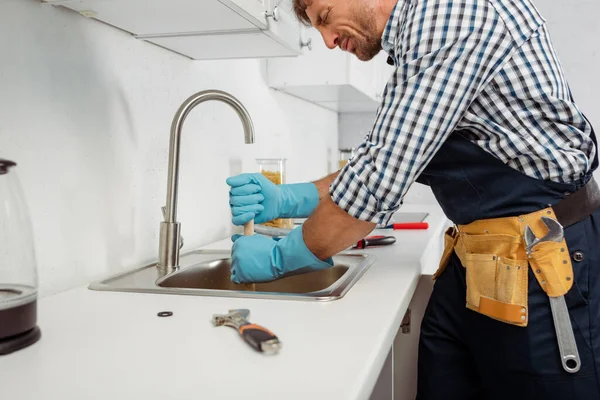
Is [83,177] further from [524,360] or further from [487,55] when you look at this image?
[524,360]

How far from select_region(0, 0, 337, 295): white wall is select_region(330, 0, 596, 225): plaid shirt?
21.2 inches

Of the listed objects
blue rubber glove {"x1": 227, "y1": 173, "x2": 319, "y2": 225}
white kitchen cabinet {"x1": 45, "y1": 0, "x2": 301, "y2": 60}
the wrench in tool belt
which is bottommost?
the wrench in tool belt

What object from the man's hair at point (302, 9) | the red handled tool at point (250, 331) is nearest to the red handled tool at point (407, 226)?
the man's hair at point (302, 9)

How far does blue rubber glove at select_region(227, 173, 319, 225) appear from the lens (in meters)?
1.37

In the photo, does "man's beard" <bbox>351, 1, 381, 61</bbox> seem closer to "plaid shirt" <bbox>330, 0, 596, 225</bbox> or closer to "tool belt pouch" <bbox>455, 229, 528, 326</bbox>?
"plaid shirt" <bbox>330, 0, 596, 225</bbox>

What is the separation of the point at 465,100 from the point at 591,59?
9.93 ft

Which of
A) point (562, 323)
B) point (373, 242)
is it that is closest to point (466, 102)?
point (562, 323)

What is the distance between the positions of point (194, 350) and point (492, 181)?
663mm

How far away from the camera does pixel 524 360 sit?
41.9 inches

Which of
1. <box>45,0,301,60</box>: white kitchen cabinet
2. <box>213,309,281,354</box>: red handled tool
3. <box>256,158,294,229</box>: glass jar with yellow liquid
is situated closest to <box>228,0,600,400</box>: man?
<box>45,0,301,60</box>: white kitchen cabinet

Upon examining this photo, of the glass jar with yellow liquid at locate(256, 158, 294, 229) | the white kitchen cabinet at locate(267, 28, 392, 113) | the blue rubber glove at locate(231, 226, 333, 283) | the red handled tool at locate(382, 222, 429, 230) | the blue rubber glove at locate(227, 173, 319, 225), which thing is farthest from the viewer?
the white kitchen cabinet at locate(267, 28, 392, 113)

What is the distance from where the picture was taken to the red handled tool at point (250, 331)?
719 millimetres

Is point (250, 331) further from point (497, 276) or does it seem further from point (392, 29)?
point (392, 29)

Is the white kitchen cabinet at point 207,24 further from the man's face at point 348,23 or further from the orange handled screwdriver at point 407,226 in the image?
the orange handled screwdriver at point 407,226
